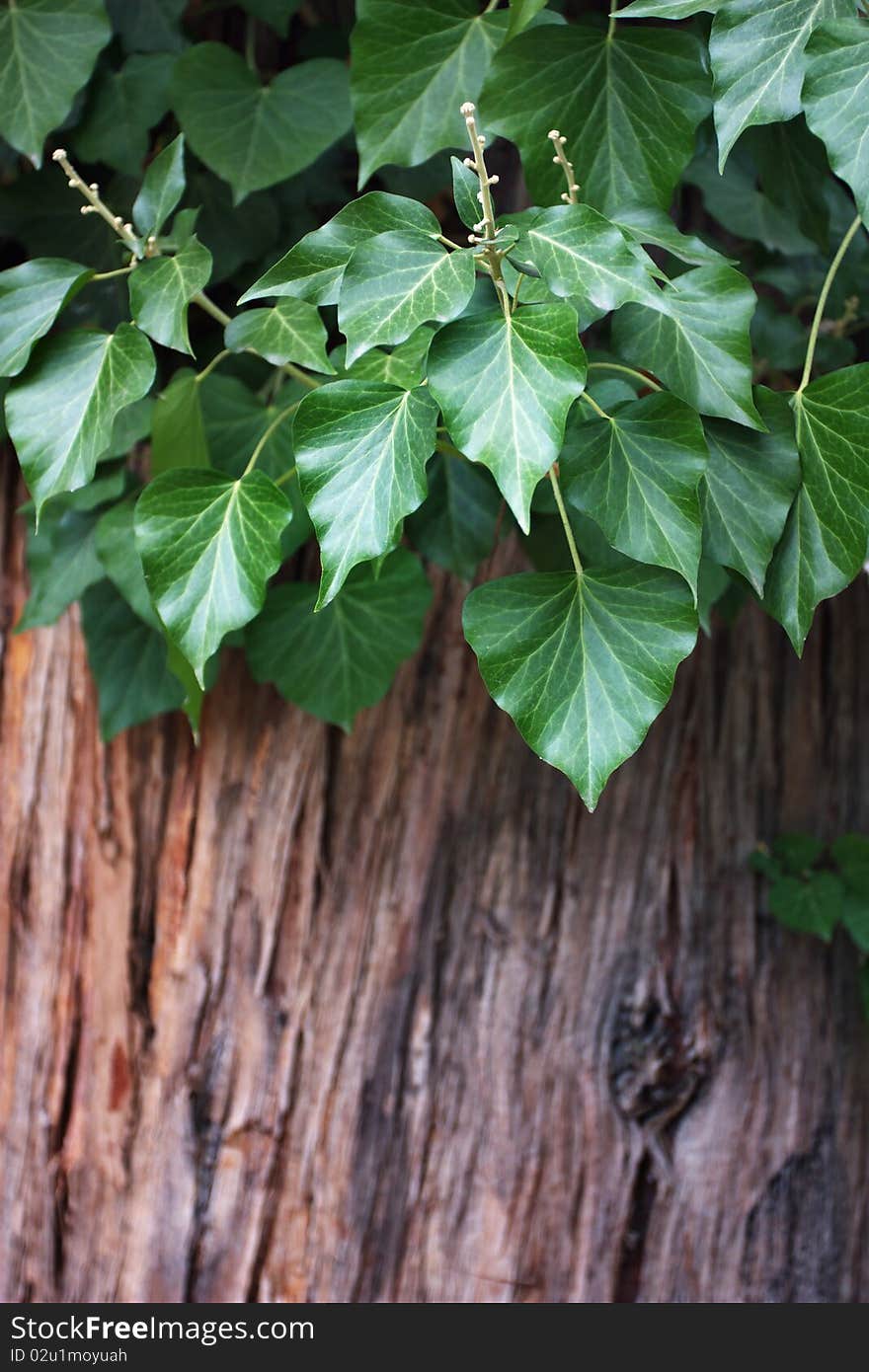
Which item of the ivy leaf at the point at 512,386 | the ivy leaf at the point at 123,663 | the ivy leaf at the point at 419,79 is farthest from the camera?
the ivy leaf at the point at 123,663

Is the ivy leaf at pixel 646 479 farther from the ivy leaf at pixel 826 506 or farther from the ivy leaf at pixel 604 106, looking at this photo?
the ivy leaf at pixel 604 106

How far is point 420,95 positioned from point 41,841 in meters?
0.91

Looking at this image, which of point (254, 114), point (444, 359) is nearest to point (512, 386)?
point (444, 359)

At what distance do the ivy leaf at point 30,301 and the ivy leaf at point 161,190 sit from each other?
6 centimetres

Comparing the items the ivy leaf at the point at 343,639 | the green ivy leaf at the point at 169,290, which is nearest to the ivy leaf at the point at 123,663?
the ivy leaf at the point at 343,639

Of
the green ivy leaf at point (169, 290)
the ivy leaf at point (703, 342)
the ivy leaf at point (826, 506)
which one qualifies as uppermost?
the green ivy leaf at point (169, 290)

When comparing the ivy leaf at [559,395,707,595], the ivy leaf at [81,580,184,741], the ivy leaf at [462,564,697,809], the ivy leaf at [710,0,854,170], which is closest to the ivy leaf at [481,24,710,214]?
the ivy leaf at [710,0,854,170]

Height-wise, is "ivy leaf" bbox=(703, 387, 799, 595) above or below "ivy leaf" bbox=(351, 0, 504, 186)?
below

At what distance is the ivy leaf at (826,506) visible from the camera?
733 millimetres

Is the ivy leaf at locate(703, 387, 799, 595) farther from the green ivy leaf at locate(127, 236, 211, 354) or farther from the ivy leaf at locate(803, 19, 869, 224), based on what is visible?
the green ivy leaf at locate(127, 236, 211, 354)

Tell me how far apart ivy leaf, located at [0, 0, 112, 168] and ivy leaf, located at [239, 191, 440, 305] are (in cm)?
40

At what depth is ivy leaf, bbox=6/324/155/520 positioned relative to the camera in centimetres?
77

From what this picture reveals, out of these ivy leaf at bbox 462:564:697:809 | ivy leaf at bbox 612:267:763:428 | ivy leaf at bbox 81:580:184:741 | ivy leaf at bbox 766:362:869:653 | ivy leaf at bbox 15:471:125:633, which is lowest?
ivy leaf at bbox 81:580:184:741
